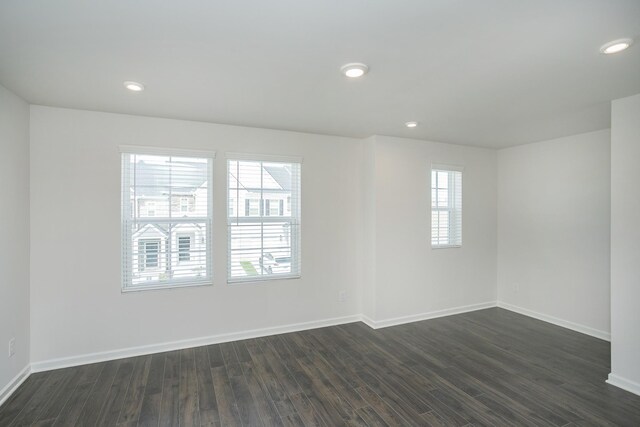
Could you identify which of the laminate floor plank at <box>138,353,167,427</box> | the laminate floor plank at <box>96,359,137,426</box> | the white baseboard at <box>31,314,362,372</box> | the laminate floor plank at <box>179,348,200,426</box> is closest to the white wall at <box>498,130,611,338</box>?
the white baseboard at <box>31,314,362,372</box>

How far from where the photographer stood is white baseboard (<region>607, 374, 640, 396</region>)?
104 inches

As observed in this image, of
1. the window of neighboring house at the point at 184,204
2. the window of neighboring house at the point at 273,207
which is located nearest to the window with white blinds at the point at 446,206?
the window of neighboring house at the point at 273,207

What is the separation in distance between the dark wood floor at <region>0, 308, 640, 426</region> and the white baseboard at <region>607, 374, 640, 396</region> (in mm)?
82

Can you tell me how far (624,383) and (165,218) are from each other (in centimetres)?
461

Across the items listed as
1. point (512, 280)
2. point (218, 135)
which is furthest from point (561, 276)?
point (218, 135)

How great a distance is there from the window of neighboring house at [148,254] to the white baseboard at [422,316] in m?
2.74

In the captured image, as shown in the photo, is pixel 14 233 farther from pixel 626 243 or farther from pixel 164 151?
pixel 626 243

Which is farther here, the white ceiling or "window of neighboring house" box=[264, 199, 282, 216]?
"window of neighboring house" box=[264, 199, 282, 216]

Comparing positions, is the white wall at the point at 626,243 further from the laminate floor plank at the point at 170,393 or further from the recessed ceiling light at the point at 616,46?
the laminate floor plank at the point at 170,393

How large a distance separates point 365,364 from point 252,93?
2.78 meters

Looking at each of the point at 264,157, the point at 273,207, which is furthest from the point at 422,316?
the point at 264,157

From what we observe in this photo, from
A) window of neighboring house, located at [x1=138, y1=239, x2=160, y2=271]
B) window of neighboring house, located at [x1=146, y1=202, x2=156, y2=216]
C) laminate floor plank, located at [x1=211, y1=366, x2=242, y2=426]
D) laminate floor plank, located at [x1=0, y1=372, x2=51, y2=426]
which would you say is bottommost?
laminate floor plank, located at [x1=211, y1=366, x2=242, y2=426]

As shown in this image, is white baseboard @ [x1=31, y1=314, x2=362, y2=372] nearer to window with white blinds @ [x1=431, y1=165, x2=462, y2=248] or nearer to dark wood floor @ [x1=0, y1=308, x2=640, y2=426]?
dark wood floor @ [x1=0, y1=308, x2=640, y2=426]

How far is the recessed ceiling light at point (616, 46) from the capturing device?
1.83m
